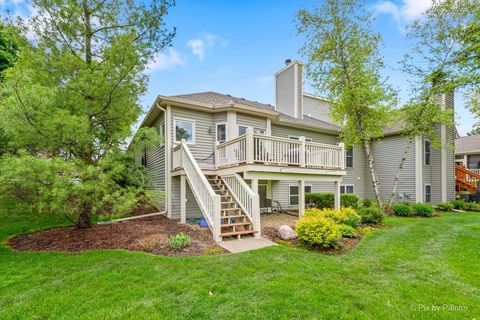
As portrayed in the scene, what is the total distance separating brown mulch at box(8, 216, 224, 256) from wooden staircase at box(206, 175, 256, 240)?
21.0 inches

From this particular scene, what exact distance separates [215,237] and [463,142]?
89.6 feet

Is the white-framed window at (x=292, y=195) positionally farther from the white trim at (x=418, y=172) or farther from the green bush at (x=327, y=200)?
the white trim at (x=418, y=172)

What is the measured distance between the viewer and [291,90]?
14.3 meters

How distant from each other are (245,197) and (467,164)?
23.5 metres

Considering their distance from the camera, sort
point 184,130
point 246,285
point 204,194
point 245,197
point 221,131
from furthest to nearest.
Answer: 1. point 221,131
2. point 184,130
3. point 245,197
4. point 204,194
5. point 246,285

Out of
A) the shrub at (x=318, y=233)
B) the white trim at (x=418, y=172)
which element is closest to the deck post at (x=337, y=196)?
the shrub at (x=318, y=233)

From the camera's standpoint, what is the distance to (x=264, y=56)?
Answer: 47.1ft

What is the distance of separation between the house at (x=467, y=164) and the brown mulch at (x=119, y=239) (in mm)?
18376

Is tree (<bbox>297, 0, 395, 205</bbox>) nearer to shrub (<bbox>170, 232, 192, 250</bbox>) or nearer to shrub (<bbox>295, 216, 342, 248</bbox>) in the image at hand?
shrub (<bbox>295, 216, 342, 248</bbox>)

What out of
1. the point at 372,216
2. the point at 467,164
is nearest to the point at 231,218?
the point at 372,216

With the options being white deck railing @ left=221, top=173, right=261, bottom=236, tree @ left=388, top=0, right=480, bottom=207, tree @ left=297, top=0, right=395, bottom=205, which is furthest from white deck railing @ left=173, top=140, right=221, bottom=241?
tree @ left=388, top=0, right=480, bottom=207

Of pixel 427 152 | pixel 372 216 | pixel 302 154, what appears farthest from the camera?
pixel 427 152

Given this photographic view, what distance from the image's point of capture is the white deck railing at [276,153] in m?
7.44

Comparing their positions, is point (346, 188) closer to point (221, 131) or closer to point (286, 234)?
point (221, 131)
